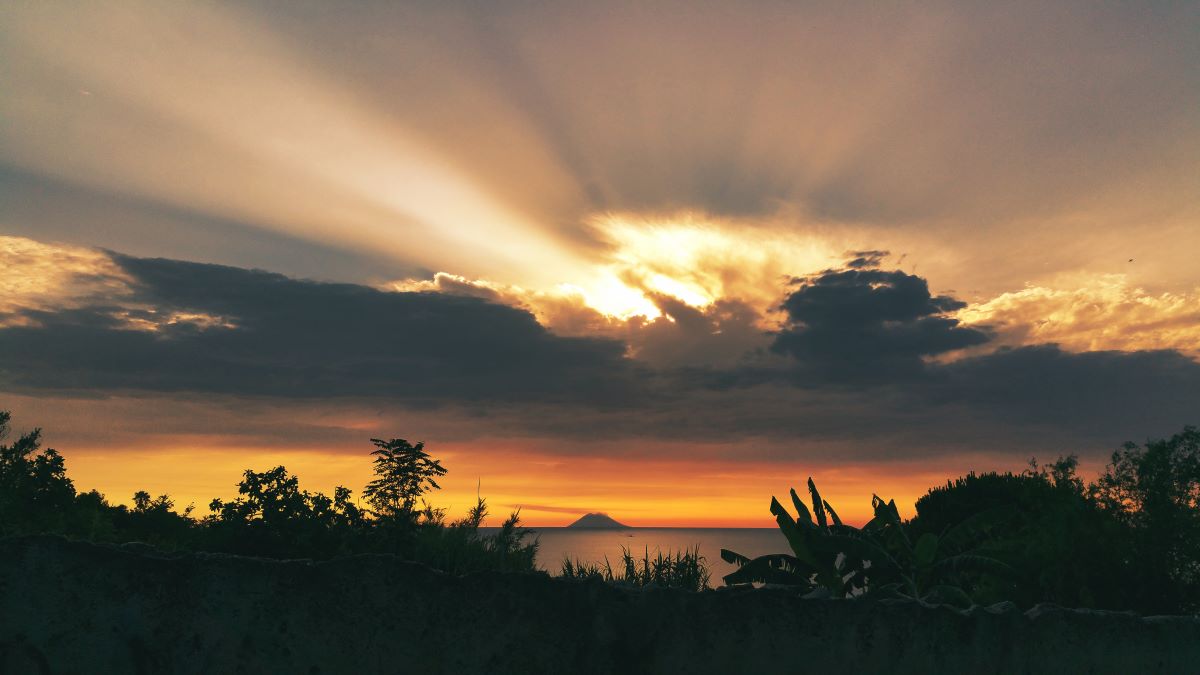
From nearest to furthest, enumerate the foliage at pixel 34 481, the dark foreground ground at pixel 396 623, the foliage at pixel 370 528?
the dark foreground ground at pixel 396 623 < the foliage at pixel 370 528 < the foliage at pixel 34 481

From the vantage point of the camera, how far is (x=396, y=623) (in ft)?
27.1

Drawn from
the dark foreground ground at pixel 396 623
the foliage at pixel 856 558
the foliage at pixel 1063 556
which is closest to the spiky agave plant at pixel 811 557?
the foliage at pixel 856 558

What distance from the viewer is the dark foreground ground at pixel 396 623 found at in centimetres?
788

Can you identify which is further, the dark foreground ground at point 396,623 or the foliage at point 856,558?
the foliage at point 856,558

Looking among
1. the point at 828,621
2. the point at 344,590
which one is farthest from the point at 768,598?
the point at 344,590

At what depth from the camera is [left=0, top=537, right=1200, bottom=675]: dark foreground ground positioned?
788 cm

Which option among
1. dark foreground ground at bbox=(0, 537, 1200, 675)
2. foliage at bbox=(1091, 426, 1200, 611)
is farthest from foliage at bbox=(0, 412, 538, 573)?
foliage at bbox=(1091, 426, 1200, 611)

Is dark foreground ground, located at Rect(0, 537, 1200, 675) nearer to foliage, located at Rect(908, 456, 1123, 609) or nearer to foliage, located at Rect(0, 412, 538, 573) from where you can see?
foliage, located at Rect(0, 412, 538, 573)

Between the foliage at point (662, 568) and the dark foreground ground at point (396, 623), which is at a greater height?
the foliage at point (662, 568)

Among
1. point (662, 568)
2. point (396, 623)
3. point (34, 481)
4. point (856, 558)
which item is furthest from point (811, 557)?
point (34, 481)

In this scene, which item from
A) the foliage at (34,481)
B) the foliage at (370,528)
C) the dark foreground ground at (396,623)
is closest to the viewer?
the dark foreground ground at (396,623)

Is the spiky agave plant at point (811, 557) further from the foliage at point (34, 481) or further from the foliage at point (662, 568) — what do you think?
the foliage at point (34, 481)

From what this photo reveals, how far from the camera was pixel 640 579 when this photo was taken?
19.5 meters

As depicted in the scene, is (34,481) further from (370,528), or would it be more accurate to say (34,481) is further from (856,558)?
(856,558)
